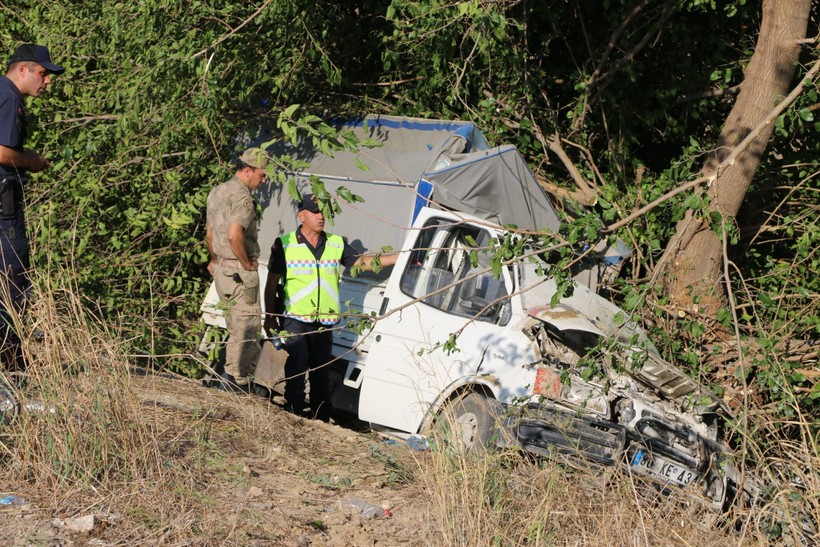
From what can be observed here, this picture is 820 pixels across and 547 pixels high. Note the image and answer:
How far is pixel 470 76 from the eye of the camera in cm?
926

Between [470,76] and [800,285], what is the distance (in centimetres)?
362

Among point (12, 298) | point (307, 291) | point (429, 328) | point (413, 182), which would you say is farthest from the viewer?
point (413, 182)

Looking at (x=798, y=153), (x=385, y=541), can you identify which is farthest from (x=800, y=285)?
(x=385, y=541)

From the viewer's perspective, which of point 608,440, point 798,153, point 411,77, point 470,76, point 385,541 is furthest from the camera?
point 411,77

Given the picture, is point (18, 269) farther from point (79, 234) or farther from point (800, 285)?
point (800, 285)

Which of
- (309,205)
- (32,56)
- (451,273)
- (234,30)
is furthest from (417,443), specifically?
(234,30)

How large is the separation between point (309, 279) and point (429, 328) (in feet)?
4.13

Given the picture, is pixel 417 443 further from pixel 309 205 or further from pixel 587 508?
pixel 309 205

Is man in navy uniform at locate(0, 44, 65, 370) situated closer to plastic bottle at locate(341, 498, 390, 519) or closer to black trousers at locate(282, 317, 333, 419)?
plastic bottle at locate(341, 498, 390, 519)

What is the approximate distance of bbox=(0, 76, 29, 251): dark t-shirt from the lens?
18.0 ft

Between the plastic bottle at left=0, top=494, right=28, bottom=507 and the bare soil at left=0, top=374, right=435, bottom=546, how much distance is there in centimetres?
3

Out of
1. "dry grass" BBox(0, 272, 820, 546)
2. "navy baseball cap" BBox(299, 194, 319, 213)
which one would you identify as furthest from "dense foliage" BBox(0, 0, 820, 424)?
"dry grass" BBox(0, 272, 820, 546)

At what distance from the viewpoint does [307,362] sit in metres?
7.38

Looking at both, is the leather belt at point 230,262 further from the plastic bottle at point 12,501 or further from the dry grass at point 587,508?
the plastic bottle at point 12,501
